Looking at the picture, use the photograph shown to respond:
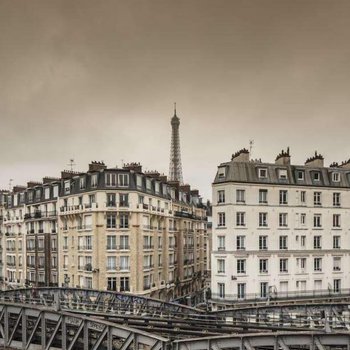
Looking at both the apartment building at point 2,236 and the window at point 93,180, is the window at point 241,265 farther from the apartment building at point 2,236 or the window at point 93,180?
the apartment building at point 2,236

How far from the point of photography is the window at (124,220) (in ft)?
162

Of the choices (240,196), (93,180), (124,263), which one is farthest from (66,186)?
(240,196)

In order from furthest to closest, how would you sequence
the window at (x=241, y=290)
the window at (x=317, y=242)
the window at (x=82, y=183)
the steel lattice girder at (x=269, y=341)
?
1. the window at (x=82, y=183)
2. the window at (x=317, y=242)
3. the window at (x=241, y=290)
4. the steel lattice girder at (x=269, y=341)

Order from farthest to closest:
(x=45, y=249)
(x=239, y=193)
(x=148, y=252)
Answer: (x=45, y=249) → (x=148, y=252) → (x=239, y=193)

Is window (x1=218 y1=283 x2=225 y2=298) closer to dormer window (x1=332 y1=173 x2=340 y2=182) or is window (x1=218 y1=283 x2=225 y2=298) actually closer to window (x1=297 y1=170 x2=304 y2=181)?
window (x1=297 y1=170 x2=304 y2=181)

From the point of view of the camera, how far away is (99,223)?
159 feet

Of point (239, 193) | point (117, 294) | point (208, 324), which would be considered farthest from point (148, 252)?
point (208, 324)

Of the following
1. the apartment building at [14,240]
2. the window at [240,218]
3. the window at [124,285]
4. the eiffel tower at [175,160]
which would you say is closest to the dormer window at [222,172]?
the window at [240,218]

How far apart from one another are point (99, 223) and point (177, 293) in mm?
20448

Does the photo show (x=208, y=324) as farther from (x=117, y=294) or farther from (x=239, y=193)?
(x=239, y=193)

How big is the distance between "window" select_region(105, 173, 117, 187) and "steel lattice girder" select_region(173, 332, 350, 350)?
114 feet

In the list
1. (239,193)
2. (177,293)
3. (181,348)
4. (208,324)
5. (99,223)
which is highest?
(239,193)


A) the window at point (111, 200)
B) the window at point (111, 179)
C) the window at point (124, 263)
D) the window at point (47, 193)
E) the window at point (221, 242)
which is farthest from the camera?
the window at point (47, 193)

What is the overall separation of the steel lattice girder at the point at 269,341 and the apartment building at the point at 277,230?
2794 cm
